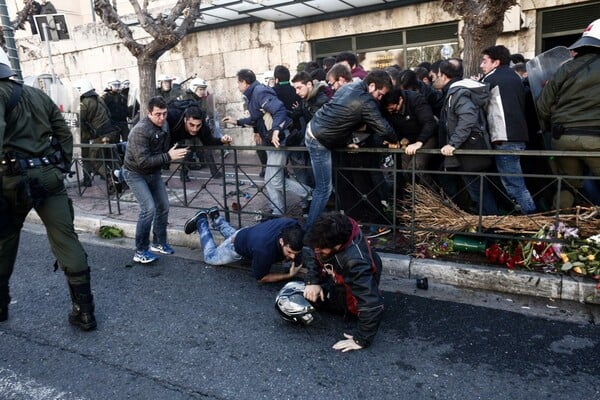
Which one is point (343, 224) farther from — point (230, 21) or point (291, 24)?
point (230, 21)

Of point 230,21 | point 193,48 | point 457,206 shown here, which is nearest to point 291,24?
point 230,21

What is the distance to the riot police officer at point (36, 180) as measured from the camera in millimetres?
3381

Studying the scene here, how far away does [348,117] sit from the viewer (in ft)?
15.0

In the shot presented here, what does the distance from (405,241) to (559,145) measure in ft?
5.43

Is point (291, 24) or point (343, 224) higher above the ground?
point (291, 24)

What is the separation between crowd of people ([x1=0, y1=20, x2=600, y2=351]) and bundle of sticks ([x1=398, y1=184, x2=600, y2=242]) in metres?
0.20

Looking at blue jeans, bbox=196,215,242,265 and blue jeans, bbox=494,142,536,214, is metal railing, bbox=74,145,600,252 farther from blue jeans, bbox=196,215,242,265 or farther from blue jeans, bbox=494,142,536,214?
blue jeans, bbox=196,215,242,265

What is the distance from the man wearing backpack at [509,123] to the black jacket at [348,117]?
977 mm

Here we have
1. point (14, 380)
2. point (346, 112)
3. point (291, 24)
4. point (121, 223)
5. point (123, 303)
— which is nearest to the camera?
point (14, 380)

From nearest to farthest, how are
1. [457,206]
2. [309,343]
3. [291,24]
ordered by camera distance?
1. [309,343]
2. [457,206]
3. [291,24]

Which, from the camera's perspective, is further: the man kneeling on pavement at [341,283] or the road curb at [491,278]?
the road curb at [491,278]

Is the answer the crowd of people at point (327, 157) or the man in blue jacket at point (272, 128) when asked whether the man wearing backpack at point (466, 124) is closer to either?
the crowd of people at point (327, 157)

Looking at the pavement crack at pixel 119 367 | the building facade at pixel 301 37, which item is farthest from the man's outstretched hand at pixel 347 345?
the building facade at pixel 301 37

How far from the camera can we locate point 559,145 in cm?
435
